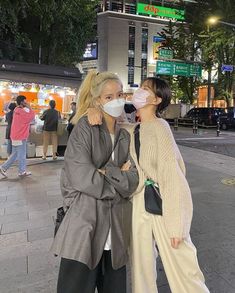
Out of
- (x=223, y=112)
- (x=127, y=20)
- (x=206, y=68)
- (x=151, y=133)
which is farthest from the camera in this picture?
(x=127, y=20)

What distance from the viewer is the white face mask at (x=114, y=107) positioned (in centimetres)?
210

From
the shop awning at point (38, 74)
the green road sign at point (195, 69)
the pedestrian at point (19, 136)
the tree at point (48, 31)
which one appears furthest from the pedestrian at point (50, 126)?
the green road sign at point (195, 69)

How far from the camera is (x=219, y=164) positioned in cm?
983

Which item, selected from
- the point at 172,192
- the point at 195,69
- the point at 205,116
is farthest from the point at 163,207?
the point at 205,116

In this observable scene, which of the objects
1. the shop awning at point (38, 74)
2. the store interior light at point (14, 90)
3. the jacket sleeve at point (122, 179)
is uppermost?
the shop awning at point (38, 74)

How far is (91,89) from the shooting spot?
212cm

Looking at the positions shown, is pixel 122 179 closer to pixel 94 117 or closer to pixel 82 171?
pixel 82 171

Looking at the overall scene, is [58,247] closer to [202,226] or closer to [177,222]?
[177,222]

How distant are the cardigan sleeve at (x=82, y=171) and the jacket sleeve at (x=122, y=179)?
33mm

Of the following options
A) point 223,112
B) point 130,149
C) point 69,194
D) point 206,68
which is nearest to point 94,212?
point 69,194

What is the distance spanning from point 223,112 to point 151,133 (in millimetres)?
27466

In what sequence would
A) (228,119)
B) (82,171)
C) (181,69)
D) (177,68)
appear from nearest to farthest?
(82,171)
(228,119)
(177,68)
(181,69)

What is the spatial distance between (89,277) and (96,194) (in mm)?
534

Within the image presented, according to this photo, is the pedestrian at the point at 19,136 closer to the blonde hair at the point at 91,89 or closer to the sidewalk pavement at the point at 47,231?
the sidewalk pavement at the point at 47,231
